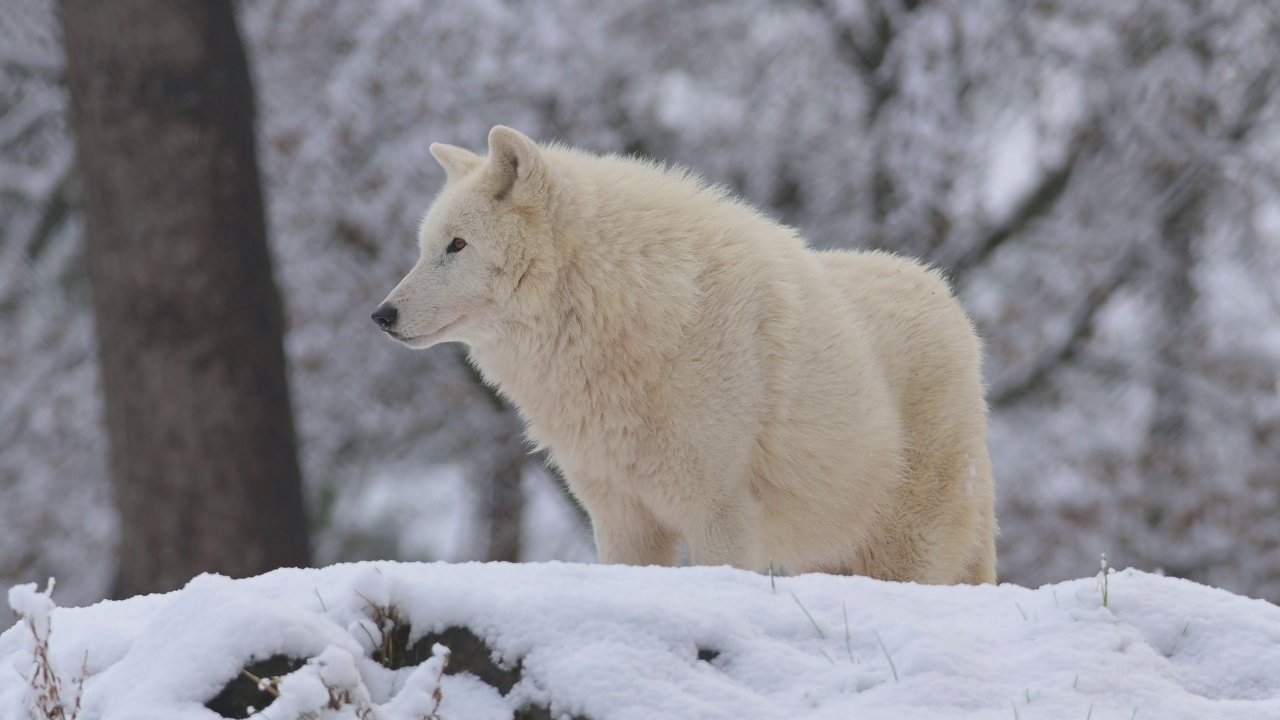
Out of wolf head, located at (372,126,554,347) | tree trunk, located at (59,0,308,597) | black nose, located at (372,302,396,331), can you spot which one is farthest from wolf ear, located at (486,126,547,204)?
tree trunk, located at (59,0,308,597)

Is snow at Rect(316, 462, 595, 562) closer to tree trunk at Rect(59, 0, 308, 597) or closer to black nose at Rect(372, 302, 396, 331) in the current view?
tree trunk at Rect(59, 0, 308, 597)

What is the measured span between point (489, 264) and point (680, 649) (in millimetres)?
2334

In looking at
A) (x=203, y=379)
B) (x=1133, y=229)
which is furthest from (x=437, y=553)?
(x=1133, y=229)

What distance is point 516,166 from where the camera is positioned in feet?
16.5

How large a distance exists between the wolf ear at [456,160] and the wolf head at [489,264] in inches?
17.4

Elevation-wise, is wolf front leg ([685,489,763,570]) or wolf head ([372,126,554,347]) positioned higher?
wolf head ([372,126,554,347])

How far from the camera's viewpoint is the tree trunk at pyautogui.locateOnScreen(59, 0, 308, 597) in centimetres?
850

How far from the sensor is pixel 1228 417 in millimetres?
12266

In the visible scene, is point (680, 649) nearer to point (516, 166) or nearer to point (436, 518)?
point (516, 166)

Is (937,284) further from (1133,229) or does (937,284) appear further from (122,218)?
(1133,229)

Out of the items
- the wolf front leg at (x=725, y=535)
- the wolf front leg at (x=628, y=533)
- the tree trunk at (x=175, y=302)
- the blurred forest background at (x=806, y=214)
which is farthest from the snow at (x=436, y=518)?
the wolf front leg at (x=725, y=535)

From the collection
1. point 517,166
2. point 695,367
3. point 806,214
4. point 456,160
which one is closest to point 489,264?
point 517,166

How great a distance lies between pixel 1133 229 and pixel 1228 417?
1873 mm

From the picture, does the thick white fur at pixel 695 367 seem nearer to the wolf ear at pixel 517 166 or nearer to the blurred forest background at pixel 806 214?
the wolf ear at pixel 517 166
